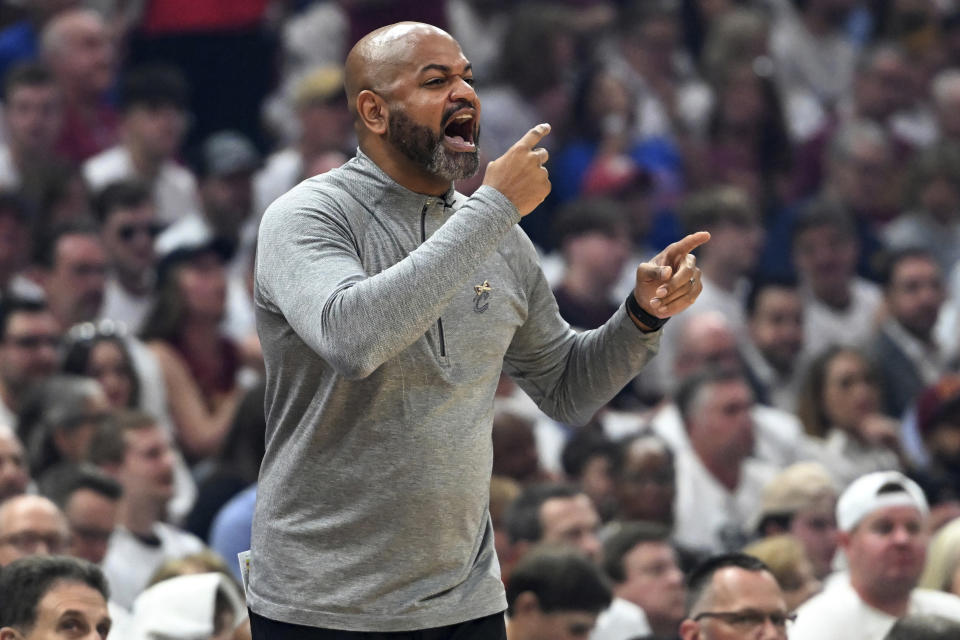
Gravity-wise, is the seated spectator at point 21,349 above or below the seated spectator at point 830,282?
below

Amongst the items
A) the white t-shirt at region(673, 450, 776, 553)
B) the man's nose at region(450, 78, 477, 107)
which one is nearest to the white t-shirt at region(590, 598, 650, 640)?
the white t-shirt at region(673, 450, 776, 553)

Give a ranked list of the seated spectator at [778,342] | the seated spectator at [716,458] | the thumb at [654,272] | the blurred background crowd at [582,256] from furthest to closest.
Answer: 1. the seated spectator at [778,342]
2. the seated spectator at [716,458]
3. the blurred background crowd at [582,256]
4. the thumb at [654,272]

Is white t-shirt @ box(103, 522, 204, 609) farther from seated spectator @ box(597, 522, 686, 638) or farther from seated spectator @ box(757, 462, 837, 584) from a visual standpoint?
seated spectator @ box(757, 462, 837, 584)

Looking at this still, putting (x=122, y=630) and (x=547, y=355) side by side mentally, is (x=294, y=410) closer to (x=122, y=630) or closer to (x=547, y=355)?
(x=547, y=355)

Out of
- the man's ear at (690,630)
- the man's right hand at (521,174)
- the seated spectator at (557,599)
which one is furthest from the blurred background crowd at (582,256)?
the man's right hand at (521,174)

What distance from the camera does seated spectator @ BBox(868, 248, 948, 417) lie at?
8211 mm

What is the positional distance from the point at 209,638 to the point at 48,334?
8.35 feet

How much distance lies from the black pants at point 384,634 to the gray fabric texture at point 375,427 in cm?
2

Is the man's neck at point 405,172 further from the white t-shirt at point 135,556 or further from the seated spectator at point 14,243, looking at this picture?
the seated spectator at point 14,243

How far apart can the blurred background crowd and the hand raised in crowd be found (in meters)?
2.26

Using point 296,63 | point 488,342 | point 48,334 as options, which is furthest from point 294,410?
point 296,63

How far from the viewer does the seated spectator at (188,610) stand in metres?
4.64

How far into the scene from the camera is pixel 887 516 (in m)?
5.41

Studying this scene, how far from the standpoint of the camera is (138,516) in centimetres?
609
